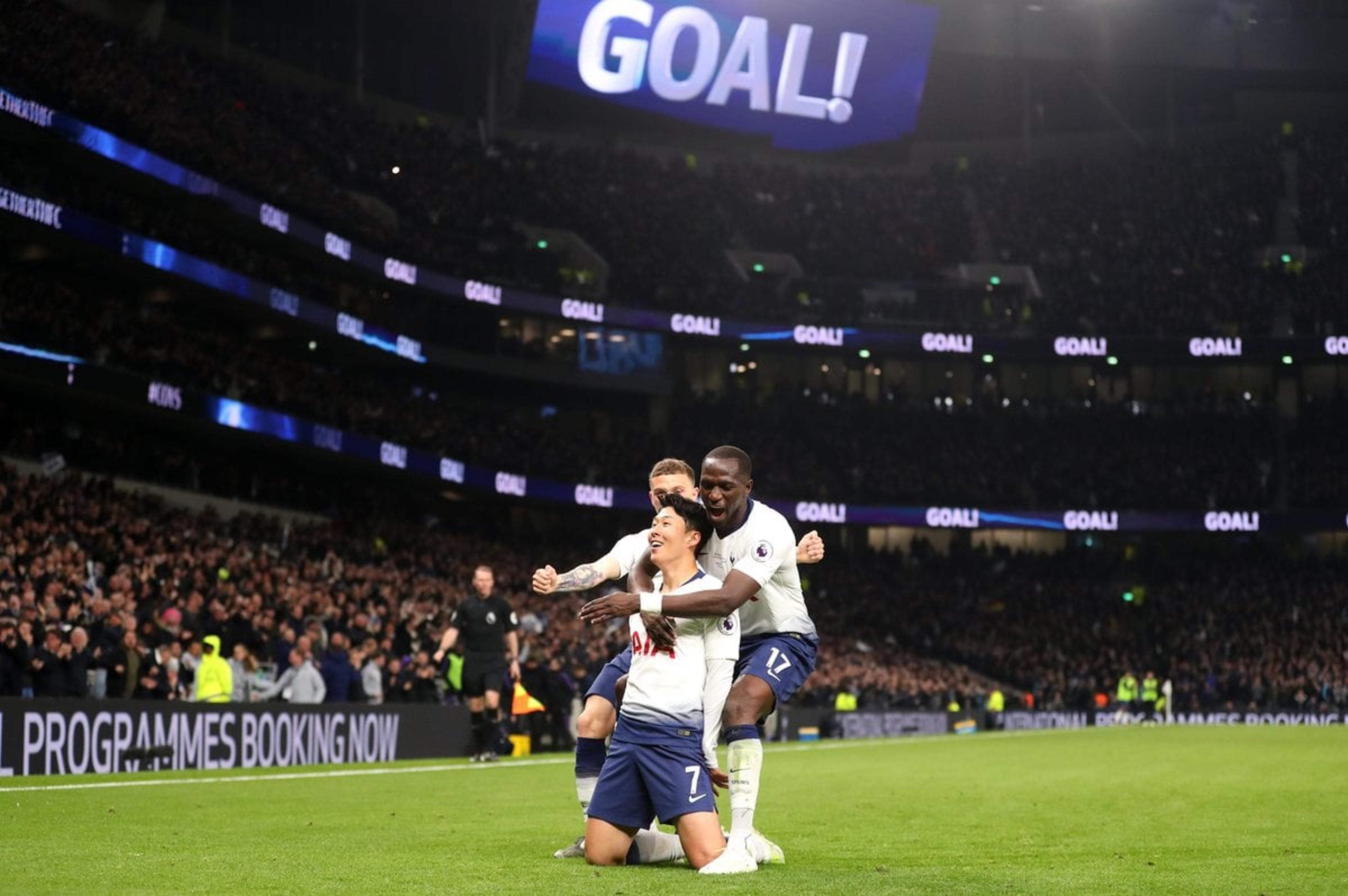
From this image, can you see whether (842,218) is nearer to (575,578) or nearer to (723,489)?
(723,489)

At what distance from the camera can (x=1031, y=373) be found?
2781 inches

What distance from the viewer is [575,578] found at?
349 inches

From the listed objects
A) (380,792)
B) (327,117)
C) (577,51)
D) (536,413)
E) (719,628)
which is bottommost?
(380,792)

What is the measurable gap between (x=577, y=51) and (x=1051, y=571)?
26.1 meters

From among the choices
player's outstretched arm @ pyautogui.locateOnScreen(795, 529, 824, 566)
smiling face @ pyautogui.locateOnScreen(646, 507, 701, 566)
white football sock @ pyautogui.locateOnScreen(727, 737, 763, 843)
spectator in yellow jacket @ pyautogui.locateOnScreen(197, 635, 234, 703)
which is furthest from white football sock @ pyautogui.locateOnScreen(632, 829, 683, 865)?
spectator in yellow jacket @ pyautogui.locateOnScreen(197, 635, 234, 703)

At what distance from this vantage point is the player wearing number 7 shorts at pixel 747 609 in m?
8.60

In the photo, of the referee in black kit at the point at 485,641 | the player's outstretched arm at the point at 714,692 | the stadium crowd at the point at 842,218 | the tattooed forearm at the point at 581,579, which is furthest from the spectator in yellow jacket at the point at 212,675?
the stadium crowd at the point at 842,218

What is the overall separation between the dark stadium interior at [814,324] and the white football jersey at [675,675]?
2964 cm

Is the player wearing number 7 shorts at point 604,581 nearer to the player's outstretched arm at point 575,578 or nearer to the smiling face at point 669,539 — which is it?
the player's outstretched arm at point 575,578

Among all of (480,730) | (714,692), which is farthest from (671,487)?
(480,730)

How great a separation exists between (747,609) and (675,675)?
1.14 metres

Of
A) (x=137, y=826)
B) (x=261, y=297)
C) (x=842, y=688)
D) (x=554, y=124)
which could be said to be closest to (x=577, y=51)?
(x=554, y=124)

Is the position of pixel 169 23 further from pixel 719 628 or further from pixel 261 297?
pixel 719 628

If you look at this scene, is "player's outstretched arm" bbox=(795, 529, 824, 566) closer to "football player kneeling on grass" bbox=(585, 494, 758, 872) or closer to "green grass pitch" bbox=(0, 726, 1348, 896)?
"football player kneeling on grass" bbox=(585, 494, 758, 872)
